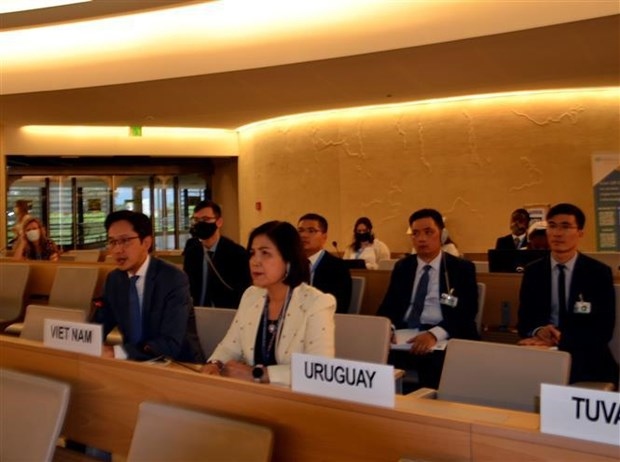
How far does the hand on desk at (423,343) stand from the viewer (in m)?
3.12

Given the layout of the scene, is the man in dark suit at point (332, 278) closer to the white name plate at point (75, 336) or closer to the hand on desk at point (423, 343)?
the hand on desk at point (423, 343)

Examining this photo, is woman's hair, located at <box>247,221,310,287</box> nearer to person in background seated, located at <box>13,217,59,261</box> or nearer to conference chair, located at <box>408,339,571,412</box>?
conference chair, located at <box>408,339,571,412</box>

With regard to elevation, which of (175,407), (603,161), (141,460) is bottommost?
(141,460)

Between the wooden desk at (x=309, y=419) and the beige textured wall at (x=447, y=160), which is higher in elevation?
the beige textured wall at (x=447, y=160)

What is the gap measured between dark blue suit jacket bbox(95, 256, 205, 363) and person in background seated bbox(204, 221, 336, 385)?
0.82 feet

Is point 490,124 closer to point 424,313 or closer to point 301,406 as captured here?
point 424,313

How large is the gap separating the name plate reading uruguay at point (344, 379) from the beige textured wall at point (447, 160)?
7.47 m

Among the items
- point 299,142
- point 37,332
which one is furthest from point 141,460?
point 299,142

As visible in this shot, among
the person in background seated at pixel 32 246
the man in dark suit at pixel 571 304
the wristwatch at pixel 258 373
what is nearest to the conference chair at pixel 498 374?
the wristwatch at pixel 258 373

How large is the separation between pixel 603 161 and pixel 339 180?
12.3 ft

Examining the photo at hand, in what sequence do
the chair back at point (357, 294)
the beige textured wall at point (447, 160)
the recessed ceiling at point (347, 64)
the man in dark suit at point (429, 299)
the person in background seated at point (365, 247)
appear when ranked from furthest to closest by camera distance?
the beige textured wall at point (447, 160), the person in background seated at point (365, 247), the recessed ceiling at point (347, 64), the chair back at point (357, 294), the man in dark suit at point (429, 299)

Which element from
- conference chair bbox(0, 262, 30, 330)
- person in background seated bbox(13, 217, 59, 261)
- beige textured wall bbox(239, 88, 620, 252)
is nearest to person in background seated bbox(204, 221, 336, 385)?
conference chair bbox(0, 262, 30, 330)

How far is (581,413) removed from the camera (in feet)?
A: 3.71

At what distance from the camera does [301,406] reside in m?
1.48
